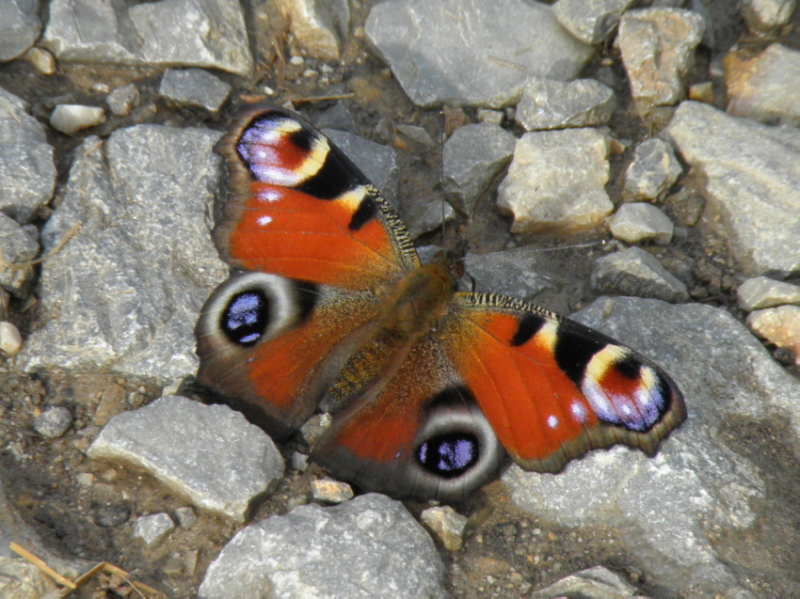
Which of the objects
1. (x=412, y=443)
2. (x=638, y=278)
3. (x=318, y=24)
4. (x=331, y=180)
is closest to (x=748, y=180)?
(x=638, y=278)

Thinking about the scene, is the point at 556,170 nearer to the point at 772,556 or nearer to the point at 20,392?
the point at 772,556

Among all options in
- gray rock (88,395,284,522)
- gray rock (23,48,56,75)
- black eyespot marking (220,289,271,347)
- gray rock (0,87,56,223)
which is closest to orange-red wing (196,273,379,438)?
black eyespot marking (220,289,271,347)

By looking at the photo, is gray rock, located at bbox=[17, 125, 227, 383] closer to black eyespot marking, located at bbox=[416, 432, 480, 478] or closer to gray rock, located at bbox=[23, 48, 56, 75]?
gray rock, located at bbox=[23, 48, 56, 75]

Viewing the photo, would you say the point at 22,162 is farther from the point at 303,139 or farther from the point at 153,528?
the point at 153,528

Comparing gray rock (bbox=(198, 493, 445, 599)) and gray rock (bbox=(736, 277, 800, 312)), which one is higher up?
gray rock (bbox=(736, 277, 800, 312))

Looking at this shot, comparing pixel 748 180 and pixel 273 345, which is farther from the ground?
pixel 748 180

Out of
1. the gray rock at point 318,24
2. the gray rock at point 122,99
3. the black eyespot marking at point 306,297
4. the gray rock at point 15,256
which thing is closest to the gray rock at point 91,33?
the gray rock at point 122,99

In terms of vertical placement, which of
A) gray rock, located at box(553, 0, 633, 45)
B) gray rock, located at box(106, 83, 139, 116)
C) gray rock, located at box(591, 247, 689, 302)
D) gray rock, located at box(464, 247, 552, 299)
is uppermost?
gray rock, located at box(553, 0, 633, 45)

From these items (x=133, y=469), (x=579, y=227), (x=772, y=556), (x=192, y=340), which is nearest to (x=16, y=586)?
(x=133, y=469)
